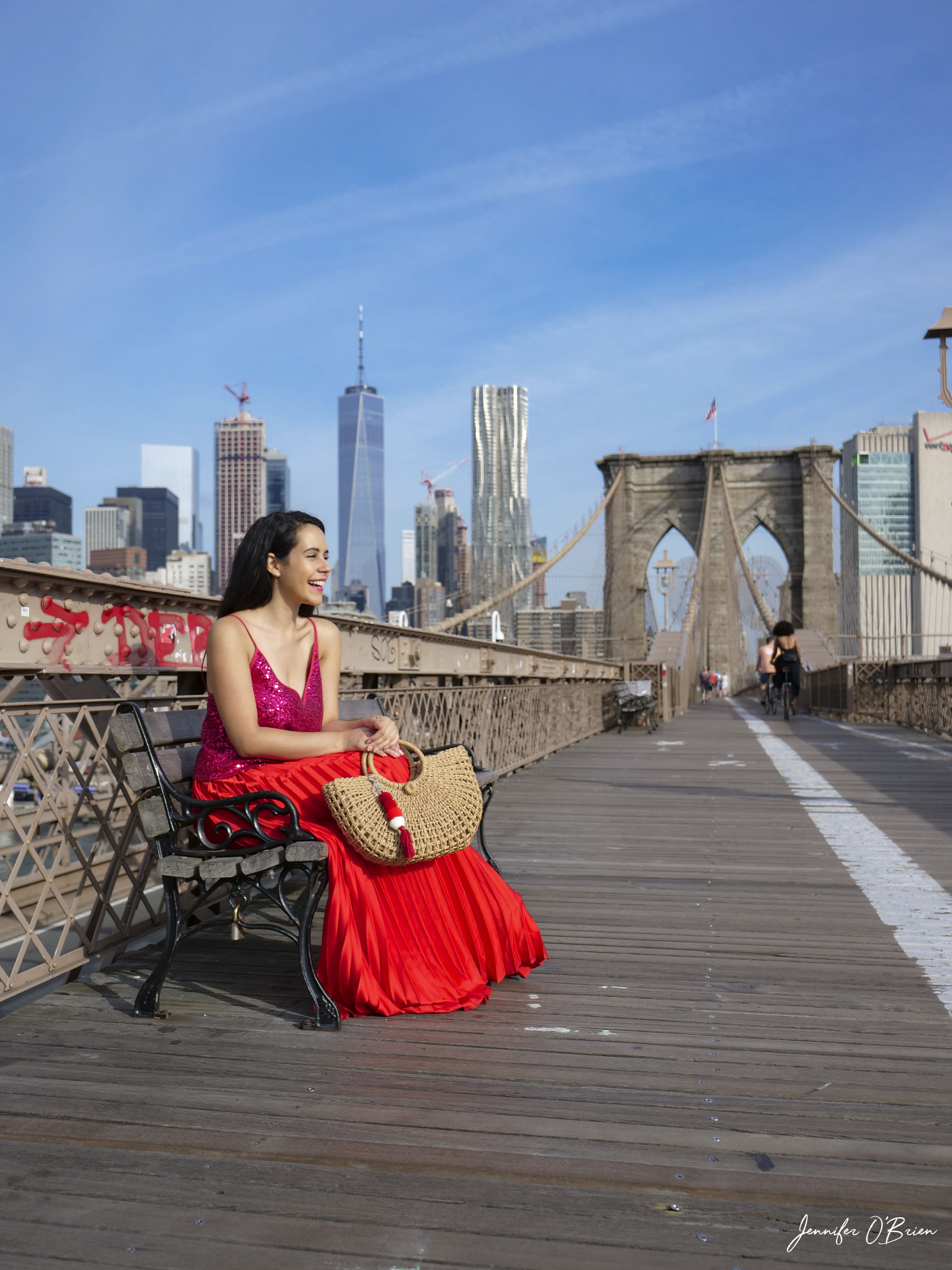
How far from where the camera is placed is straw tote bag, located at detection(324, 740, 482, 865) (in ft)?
8.96

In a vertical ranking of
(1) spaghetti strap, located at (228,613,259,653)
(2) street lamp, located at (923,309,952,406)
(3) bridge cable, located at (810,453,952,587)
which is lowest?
(1) spaghetti strap, located at (228,613,259,653)

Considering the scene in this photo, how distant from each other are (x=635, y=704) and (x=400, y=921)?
539 inches

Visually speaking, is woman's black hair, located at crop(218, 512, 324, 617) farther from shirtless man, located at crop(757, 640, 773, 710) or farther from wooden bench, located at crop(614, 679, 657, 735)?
shirtless man, located at crop(757, 640, 773, 710)

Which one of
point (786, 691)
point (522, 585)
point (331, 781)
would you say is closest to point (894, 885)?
point (331, 781)

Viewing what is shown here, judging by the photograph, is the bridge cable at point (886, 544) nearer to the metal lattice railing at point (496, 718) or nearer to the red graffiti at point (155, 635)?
the metal lattice railing at point (496, 718)

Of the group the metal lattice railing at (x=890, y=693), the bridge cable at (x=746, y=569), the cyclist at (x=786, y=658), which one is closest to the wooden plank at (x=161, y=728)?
the metal lattice railing at (x=890, y=693)

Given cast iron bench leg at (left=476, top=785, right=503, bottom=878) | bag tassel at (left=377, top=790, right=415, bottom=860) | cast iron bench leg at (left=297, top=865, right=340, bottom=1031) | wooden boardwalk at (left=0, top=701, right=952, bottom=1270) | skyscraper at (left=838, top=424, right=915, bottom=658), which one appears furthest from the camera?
skyscraper at (left=838, top=424, right=915, bottom=658)

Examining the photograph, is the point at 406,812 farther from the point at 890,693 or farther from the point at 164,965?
the point at 890,693

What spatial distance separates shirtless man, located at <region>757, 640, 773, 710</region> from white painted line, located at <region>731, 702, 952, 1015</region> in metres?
10.3

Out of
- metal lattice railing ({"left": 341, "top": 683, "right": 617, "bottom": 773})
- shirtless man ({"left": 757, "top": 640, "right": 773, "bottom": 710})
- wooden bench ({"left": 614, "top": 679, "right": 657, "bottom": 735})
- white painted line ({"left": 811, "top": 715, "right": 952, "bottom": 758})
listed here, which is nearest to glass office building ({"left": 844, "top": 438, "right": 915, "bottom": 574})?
shirtless man ({"left": 757, "top": 640, "right": 773, "bottom": 710})

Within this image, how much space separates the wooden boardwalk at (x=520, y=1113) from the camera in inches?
65.9

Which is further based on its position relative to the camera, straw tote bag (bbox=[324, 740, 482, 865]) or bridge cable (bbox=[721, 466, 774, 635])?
bridge cable (bbox=[721, 466, 774, 635])

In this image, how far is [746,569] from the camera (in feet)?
133

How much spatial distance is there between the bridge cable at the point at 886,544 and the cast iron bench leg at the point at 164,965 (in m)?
26.8
